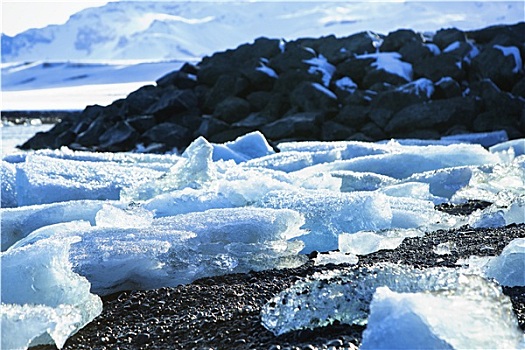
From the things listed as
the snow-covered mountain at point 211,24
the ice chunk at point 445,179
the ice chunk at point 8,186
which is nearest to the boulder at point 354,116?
the ice chunk at point 445,179

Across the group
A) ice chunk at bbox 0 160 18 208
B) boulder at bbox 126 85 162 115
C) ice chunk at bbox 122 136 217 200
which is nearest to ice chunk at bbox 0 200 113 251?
ice chunk at bbox 122 136 217 200

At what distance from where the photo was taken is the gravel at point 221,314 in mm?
1604

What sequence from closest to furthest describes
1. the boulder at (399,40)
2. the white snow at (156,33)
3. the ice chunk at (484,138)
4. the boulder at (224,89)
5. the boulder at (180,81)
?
the ice chunk at (484,138) → the boulder at (224,89) → the boulder at (399,40) → the boulder at (180,81) → the white snow at (156,33)

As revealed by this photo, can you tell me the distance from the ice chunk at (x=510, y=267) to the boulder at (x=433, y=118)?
8459 mm

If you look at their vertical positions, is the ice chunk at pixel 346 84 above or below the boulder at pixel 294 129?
above

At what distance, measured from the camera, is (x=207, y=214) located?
8.73 feet

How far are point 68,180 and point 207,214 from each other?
1.69 m

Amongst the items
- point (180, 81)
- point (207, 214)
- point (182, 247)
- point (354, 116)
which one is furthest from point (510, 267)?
point (180, 81)

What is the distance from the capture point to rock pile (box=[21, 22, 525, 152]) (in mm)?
10438

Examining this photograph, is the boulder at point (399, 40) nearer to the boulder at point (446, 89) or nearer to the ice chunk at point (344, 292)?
the boulder at point (446, 89)

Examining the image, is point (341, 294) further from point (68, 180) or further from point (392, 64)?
point (392, 64)

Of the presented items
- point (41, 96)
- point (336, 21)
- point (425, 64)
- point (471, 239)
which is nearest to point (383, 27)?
point (336, 21)

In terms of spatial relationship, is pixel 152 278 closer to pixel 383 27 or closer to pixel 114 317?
pixel 114 317

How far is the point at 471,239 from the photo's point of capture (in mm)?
2480
